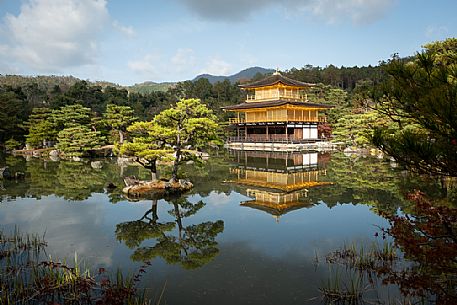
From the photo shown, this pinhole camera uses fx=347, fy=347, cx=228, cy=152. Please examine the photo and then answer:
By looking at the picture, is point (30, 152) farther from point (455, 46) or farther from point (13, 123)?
point (455, 46)

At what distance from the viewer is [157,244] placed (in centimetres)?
824

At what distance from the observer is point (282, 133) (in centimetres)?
3516

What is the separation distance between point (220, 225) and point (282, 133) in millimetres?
26222

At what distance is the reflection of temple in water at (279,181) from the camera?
1243 cm

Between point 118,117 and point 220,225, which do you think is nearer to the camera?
point 220,225

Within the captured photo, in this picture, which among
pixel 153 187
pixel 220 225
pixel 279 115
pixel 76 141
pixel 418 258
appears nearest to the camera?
pixel 418 258

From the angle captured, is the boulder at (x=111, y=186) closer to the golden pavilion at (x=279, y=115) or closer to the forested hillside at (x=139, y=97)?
the forested hillside at (x=139, y=97)

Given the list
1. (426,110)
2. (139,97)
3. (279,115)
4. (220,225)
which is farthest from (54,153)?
(426,110)

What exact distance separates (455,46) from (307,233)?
27.3ft

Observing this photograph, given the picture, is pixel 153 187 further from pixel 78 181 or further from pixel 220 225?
pixel 78 181

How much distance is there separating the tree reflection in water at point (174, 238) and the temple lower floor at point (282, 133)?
24033mm

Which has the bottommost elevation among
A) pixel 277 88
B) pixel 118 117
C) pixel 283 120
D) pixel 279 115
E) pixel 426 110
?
pixel 426 110

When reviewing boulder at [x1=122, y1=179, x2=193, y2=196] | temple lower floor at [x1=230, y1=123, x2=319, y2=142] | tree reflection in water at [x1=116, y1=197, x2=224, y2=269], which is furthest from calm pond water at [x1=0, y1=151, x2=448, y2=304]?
temple lower floor at [x1=230, y1=123, x2=319, y2=142]

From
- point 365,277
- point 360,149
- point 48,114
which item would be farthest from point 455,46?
point 48,114
